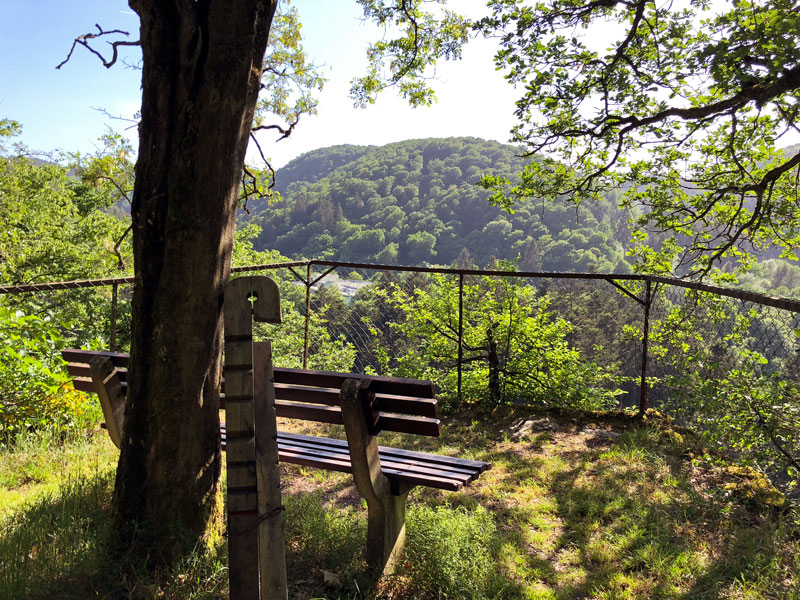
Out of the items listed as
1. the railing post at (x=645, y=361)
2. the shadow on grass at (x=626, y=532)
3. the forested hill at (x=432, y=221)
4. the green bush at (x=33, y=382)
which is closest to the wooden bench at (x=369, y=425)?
the shadow on grass at (x=626, y=532)

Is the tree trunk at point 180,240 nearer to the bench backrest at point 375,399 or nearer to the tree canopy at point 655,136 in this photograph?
the bench backrest at point 375,399

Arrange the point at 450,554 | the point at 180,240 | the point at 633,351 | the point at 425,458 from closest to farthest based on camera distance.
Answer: the point at 180,240, the point at 450,554, the point at 425,458, the point at 633,351

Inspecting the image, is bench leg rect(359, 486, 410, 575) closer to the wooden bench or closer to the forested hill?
the wooden bench

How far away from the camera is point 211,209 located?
6.56ft

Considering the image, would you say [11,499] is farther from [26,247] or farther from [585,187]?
[26,247]

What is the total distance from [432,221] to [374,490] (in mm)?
65919

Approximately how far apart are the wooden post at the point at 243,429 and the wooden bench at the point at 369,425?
403mm

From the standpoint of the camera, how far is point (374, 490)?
212 cm

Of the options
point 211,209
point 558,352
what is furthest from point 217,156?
point 558,352

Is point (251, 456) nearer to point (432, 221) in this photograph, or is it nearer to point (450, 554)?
point (450, 554)

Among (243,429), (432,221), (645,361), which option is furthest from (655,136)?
(432,221)

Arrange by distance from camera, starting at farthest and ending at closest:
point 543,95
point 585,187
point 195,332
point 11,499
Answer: point 585,187, point 543,95, point 11,499, point 195,332

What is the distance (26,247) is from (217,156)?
16.7 meters

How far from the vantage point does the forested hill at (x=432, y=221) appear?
54.0 m
